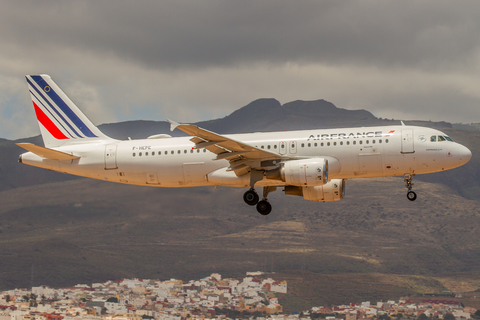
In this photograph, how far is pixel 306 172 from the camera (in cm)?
4250

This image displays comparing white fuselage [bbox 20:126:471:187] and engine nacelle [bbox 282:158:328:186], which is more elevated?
white fuselage [bbox 20:126:471:187]

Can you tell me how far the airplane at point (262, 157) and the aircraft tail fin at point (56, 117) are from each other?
0.17m

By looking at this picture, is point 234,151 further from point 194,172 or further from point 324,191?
point 324,191

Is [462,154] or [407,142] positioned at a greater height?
[407,142]

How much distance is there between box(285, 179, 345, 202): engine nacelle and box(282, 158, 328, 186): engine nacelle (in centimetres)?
554

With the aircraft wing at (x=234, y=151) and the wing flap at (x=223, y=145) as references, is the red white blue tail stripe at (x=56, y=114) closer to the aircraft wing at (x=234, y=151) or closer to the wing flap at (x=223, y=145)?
the wing flap at (x=223, y=145)

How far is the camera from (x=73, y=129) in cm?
5194

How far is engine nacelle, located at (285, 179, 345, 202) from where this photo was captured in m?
48.2

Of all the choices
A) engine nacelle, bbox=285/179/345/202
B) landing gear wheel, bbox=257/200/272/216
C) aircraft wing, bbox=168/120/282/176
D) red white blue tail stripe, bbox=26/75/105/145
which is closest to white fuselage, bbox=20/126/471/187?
aircraft wing, bbox=168/120/282/176

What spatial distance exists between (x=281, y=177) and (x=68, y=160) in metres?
17.1

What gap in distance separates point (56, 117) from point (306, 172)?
22.6 meters

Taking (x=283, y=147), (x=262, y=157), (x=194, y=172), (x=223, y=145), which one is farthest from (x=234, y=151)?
(x=194, y=172)

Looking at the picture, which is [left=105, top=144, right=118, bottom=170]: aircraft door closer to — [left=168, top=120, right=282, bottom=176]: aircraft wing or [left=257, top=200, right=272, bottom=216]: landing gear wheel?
[left=168, top=120, right=282, bottom=176]: aircraft wing

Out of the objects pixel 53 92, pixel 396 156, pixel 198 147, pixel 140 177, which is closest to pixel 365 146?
pixel 396 156
